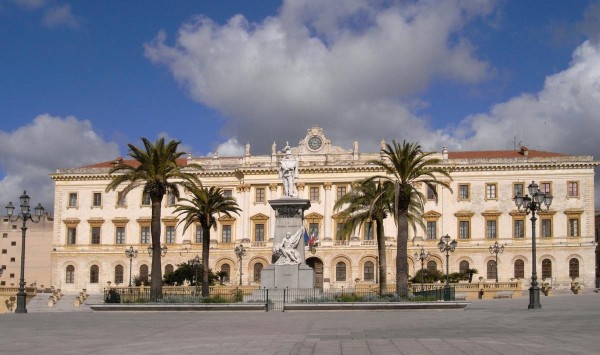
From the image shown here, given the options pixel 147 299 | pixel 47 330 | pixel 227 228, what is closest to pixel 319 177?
pixel 227 228

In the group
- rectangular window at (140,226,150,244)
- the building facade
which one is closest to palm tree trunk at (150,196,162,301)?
the building facade

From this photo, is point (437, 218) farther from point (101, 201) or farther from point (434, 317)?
point (434, 317)

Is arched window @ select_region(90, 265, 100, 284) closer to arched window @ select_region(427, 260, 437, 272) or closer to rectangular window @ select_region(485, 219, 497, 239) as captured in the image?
arched window @ select_region(427, 260, 437, 272)

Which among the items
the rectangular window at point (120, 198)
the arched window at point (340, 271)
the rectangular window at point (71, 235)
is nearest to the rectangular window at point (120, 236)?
the rectangular window at point (120, 198)

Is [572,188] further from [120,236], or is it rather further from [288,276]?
[288,276]

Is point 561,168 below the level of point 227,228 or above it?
above

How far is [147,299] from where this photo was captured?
3853 cm

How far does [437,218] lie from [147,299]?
4529 centimetres

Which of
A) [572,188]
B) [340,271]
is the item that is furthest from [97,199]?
[572,188]

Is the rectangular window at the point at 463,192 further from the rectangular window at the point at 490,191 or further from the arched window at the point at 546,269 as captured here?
the arched window at the point at 546,269

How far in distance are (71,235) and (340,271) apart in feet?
91.3

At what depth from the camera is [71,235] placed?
277ft

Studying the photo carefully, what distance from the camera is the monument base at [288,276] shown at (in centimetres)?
3588

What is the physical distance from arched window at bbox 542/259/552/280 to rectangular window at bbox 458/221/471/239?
7.35 m
